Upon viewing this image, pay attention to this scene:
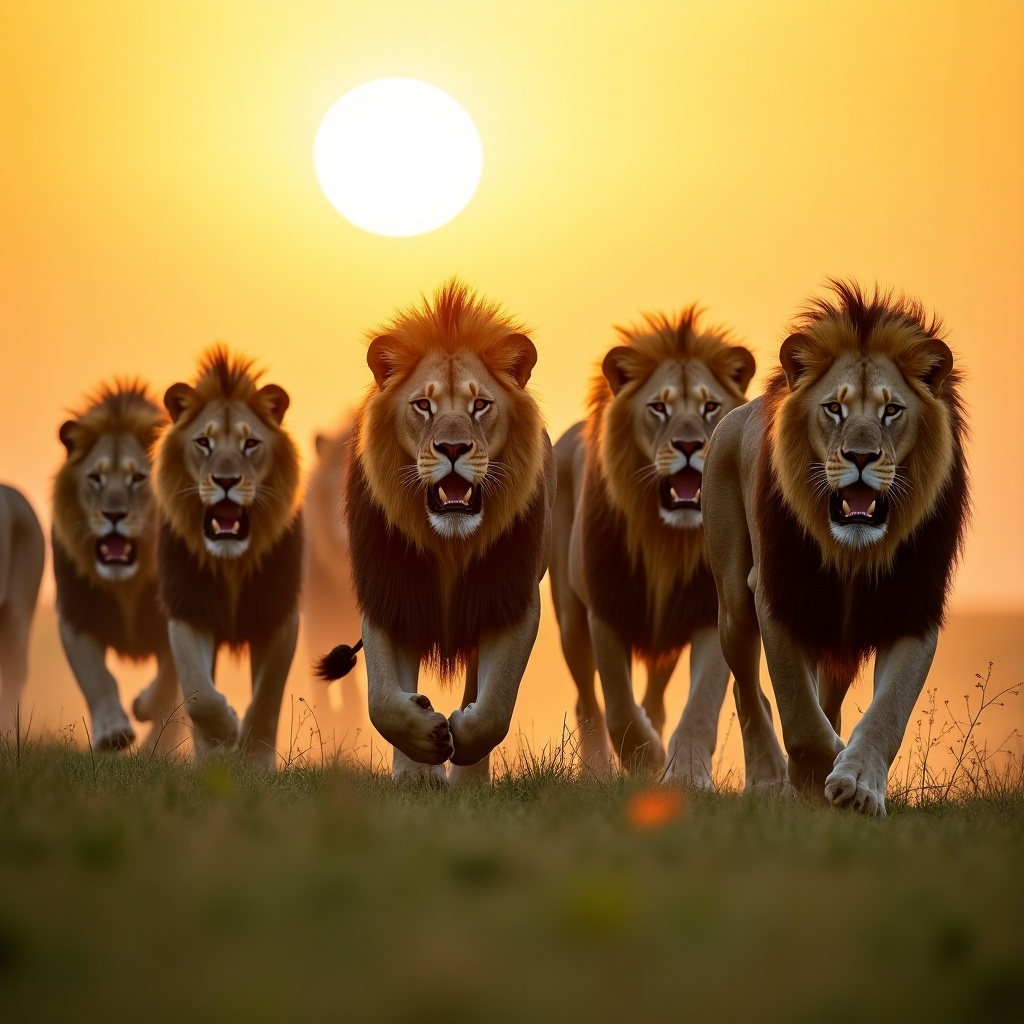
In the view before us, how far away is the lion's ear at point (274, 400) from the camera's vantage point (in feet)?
27.4

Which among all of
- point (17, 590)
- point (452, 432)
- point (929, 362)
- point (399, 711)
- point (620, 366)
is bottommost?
point (399, 711)

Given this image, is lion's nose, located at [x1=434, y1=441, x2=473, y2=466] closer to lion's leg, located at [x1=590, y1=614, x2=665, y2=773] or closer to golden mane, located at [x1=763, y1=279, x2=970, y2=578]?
golden mane, located at [x1=763, y1=279, x2=970, y2=578]

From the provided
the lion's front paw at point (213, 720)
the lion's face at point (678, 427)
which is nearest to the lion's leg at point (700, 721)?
the lion's face at point (678, 427)

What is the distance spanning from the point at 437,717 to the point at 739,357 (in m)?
3.08

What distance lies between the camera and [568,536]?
8844 mm

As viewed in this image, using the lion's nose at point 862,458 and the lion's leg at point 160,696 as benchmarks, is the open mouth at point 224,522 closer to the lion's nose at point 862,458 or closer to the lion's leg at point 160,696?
the lion's leg at point 160,696

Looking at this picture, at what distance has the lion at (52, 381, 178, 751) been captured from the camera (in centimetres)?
913

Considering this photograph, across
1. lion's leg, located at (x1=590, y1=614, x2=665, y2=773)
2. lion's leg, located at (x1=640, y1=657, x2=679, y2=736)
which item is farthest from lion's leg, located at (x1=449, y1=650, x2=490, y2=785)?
lion's leg, located at (x1=640, y1=657, x2=679, y2=736)

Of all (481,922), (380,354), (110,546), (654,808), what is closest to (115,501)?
(110,546)

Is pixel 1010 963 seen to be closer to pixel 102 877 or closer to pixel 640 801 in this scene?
pixel 102 877

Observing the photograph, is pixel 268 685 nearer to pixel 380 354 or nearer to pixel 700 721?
pixel 700 721

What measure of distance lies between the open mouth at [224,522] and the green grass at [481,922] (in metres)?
4.31

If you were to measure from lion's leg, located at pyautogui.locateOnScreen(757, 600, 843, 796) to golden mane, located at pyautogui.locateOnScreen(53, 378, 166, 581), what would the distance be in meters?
4.61

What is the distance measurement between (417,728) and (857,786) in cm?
140
